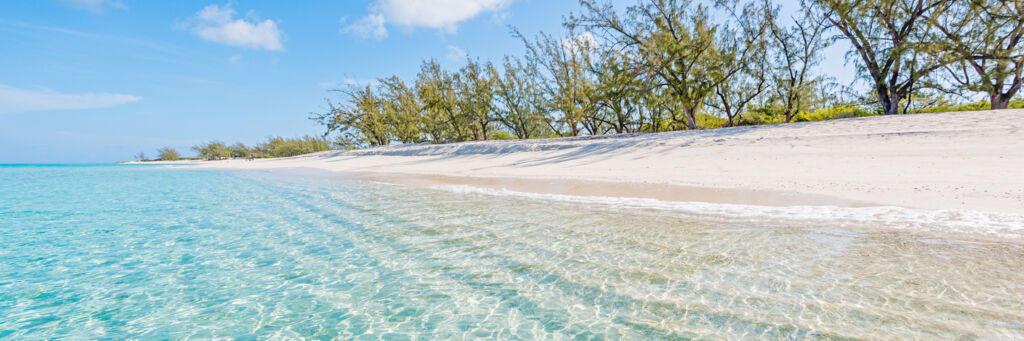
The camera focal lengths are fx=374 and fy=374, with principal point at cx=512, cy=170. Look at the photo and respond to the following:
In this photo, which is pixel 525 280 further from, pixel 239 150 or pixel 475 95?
pixel 239 150

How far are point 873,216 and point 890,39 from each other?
15.1 m

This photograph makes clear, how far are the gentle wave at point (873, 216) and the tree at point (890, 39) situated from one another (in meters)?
12.9

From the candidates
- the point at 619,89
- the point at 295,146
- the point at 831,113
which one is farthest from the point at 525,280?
the point at 295,146

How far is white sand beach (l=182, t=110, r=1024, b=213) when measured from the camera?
5.87 metres

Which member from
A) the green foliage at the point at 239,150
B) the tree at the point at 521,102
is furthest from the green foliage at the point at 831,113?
the green foliage at the point at 239,150

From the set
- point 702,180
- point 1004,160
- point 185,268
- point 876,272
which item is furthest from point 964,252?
point 185,268

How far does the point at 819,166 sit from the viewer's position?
839cm

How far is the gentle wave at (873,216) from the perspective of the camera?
4.08 meters

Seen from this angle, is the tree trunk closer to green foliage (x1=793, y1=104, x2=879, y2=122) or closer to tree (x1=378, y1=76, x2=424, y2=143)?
green foliage (x1=793, y1=104, x2=879, y2=122)

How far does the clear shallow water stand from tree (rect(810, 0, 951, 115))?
14.5 metres

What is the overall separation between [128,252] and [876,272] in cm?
783

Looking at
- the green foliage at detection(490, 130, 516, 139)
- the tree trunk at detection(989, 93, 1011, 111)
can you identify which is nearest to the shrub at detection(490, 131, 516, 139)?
the green foliage at detection(490, 130, 516, 139)

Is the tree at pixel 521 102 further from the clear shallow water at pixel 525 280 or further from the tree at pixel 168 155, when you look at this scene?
the tree at pixel 168 155

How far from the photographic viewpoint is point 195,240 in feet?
16.6
